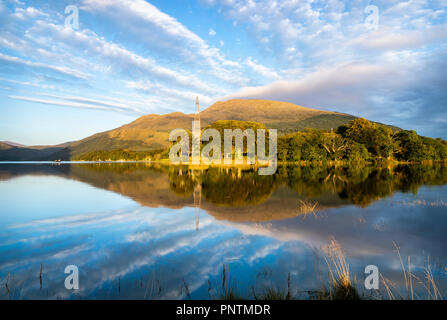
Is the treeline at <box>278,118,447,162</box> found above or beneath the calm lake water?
above

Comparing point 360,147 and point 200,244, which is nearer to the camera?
point 200,244

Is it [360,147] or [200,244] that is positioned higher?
[360,147]

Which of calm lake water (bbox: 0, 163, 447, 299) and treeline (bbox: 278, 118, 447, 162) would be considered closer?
calm lake water (bbox: 0, 163, 447, 299)

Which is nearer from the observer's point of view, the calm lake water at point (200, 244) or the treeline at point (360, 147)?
the calm lake water at point (200, 244)

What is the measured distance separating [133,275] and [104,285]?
25.6 inches

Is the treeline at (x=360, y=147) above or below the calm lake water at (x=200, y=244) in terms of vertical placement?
above

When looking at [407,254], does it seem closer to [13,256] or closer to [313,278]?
[313,278]

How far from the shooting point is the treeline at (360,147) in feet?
293

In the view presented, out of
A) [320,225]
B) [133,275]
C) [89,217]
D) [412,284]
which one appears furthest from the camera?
[89,217]

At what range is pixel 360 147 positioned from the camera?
89.3 m

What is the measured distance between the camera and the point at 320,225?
10.1 metres

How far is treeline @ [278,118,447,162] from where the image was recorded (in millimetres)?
89312
